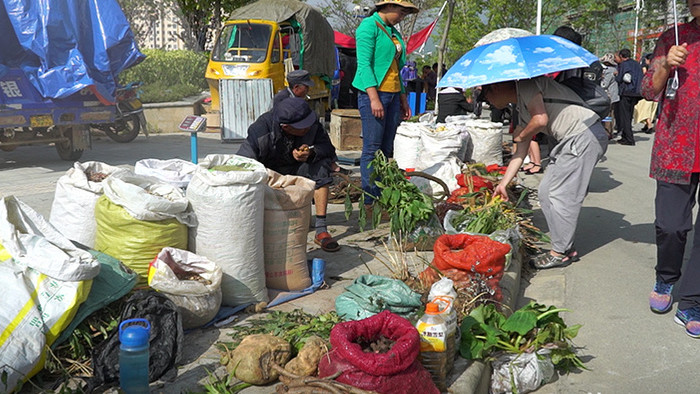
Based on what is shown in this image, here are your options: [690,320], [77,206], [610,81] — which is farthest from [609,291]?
[610,81]

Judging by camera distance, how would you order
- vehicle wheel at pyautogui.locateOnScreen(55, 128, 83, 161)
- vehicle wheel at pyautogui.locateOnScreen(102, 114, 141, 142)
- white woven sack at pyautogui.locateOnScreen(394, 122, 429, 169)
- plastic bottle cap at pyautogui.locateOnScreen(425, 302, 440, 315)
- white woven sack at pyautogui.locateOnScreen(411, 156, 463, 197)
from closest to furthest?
plastic bottle cap at pyautogui.locateOnScreen(425, 302, 440, 315)
white woven sack at pyautogui.locateOnScreen(411, 156, 463, 197)
white woven sack at pyautogui.locateOnScreen(394, 122, 429, 169)
vehicle wheel at pyautogui.locateOnScreen(55, 128, 83, 161)
vehicle wheel at pyautogui.locateOnScreen(102, 114, 141, 142)

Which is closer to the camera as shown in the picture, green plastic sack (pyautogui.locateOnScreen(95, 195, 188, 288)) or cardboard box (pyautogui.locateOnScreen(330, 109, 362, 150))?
green plastic sack (pyautogui.locateOnScreen(95, 195, 188, 288))

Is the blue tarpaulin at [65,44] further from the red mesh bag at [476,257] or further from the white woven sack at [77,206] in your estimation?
the red mesh bag at [476,257]

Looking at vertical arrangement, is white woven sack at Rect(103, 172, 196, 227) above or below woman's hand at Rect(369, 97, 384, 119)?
below

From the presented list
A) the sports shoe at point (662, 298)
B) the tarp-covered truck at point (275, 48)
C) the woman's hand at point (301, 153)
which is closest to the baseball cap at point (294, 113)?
the woman's hand at point (301, 153)

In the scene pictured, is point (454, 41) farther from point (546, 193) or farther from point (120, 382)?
point (120, 382)

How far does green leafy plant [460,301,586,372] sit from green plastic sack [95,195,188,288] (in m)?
1.82

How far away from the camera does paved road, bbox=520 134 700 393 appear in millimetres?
3570

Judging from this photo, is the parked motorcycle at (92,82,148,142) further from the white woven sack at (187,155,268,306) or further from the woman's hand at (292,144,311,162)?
the white woven sack at (187,155,268,306)

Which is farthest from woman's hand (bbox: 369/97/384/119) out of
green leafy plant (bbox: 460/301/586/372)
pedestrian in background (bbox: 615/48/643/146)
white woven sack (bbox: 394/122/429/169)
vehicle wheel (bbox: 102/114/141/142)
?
pedestrian in background (bbox: 615/48/643/146)

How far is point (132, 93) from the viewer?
12.5 m

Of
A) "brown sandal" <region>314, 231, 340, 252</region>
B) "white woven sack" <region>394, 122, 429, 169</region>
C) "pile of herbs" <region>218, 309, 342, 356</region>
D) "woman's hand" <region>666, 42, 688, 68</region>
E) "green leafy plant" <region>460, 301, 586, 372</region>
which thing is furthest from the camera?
"white woven sack" <region>394, 122, 429, 169</region>

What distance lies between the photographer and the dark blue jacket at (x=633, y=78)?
14.0 metres

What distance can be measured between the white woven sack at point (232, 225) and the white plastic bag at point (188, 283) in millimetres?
130
